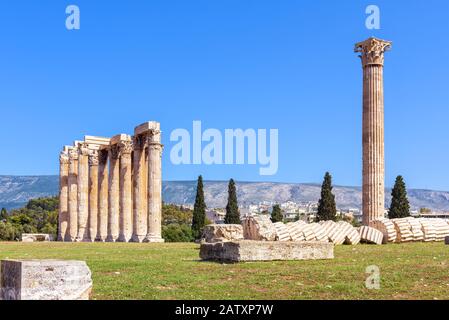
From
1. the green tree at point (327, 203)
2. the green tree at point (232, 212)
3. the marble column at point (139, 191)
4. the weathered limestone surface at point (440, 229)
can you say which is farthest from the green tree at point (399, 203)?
the weathered limestone surface at point (440, 229)

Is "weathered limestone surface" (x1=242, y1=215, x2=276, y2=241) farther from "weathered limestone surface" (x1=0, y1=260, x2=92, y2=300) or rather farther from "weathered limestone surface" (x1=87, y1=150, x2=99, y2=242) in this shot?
"weathered limestone surface" (x1=87, y1=150, x2=99, y2=242)

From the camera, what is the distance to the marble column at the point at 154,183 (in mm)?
44469

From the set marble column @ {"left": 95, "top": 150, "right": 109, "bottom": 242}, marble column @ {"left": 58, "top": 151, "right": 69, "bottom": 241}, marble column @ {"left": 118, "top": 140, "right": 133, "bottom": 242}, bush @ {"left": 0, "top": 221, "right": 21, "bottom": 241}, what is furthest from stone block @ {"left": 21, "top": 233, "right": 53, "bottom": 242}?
marble column @ {"left": 118, "top": 140, "right": 133, "bottom": 242}

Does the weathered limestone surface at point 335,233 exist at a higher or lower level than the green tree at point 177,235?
higher

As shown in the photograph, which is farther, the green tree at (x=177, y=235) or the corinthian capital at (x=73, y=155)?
the green tree at (x=177, y=235)

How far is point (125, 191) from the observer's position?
4853 cm

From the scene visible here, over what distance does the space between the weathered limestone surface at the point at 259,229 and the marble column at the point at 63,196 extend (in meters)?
32.7

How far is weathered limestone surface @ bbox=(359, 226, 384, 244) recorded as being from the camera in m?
27.4

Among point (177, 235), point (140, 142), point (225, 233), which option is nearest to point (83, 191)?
point (140, 142)

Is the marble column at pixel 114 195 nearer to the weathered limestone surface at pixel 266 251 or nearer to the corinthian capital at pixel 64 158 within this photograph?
the corinthian capital at pixel 64 158
